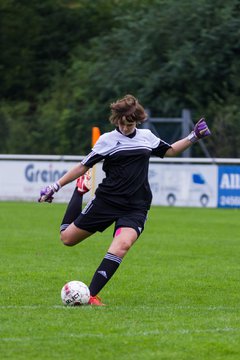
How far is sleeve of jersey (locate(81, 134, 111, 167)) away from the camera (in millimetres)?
9164

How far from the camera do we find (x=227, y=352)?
6.91 m

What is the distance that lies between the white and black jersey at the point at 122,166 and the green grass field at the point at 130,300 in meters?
0.97

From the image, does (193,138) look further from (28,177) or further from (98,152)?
(28,177)

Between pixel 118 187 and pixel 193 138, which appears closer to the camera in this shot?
pixel 118 187

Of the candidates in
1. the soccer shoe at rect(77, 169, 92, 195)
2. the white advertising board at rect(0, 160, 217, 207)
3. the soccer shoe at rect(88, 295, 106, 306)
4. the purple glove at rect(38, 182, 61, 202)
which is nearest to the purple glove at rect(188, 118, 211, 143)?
the soccer shoe at rect(77, 169, 92, 195)

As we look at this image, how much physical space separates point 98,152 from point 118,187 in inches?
14.5

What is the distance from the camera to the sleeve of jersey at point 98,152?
9.16 metres

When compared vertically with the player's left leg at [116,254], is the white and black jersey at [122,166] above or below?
above

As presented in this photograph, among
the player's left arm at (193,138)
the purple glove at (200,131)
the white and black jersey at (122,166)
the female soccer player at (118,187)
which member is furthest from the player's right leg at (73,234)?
the purple glove at (200,131)

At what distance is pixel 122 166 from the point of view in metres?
9.23

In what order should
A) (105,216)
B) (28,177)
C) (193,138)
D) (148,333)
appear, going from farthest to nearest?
(28,177), (193,138), (105,216), (148,333)

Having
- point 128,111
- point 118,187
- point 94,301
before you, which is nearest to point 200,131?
point 128,111

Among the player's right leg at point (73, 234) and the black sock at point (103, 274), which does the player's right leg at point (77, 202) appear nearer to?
the player's right leg at point (73, 234)

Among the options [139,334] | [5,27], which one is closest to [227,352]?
[139,334]
